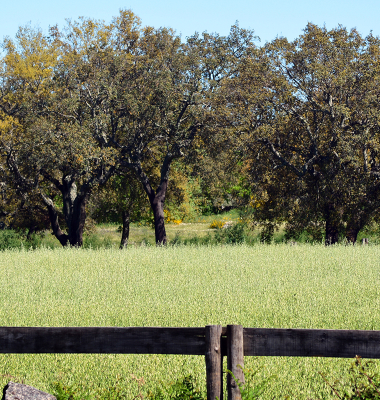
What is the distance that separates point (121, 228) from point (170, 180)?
9.93m

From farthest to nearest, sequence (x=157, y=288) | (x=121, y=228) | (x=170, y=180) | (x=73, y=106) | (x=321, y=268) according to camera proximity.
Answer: (x=121, y=228) → (x=170, y=180) → (x=73, y=106) → (x=321, y=268) → (x=157, y=288)

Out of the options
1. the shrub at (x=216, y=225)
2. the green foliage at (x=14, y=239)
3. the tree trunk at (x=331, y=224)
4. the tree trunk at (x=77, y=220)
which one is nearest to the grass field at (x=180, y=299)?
the tree trunk at (x=331, y=224)

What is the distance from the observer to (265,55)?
26.3 m

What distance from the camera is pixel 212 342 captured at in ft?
15.8

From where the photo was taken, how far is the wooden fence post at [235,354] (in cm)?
480

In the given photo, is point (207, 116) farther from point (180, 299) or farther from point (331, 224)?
point (180, 299)

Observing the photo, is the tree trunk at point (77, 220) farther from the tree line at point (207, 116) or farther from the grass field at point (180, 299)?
the grass field at point (180, 299)

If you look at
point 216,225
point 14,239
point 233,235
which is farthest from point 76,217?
point 216,225

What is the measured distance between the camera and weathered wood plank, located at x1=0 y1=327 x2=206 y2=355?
16.2 feet

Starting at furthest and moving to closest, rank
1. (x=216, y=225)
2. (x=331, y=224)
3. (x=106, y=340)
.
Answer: (x=216, y=225) < (x=331, y=224) < (x=106, y=340)

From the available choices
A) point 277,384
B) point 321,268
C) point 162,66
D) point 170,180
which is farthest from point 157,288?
point 170,180

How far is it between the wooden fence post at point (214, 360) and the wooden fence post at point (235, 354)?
100mm

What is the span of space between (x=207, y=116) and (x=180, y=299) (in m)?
16.8

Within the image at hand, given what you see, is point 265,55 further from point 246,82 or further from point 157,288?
point 157,288
